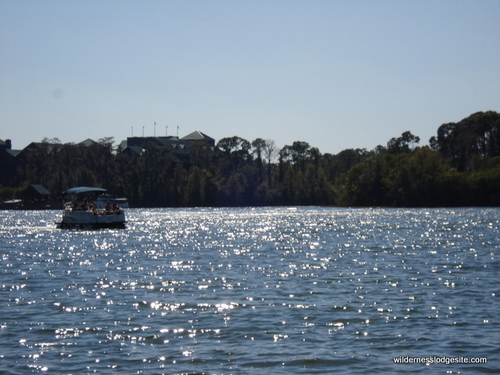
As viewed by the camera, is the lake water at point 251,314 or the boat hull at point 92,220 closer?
the lake water at point 251,314

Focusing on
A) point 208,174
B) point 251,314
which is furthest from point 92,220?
point 208,174

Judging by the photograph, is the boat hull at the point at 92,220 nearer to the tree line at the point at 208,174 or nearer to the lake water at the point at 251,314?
the lake water at the point at 251,314

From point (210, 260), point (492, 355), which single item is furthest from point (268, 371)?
point (210, 260)

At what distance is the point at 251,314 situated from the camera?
22578mm

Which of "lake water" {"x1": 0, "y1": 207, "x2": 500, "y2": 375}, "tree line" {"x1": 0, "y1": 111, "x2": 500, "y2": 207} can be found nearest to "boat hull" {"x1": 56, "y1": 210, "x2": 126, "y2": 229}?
"lake water" {"x1": 0, "y1": 207, "x2": 500, "y2": 375}

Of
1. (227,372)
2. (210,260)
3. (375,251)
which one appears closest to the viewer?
(227,372)

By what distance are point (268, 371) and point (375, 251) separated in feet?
102

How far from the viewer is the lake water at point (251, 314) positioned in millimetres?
16922

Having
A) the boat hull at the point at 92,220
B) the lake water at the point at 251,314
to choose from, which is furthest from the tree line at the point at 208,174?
the lake water at the point at 251,314

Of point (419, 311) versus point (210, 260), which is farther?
point (210, 260)

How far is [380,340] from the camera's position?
741 inches

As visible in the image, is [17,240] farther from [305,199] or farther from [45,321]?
[305,199]

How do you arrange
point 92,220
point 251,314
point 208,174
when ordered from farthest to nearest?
point 208,174 < point 92,220 < point 251,314

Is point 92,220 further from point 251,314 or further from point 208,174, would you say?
point 208,174
